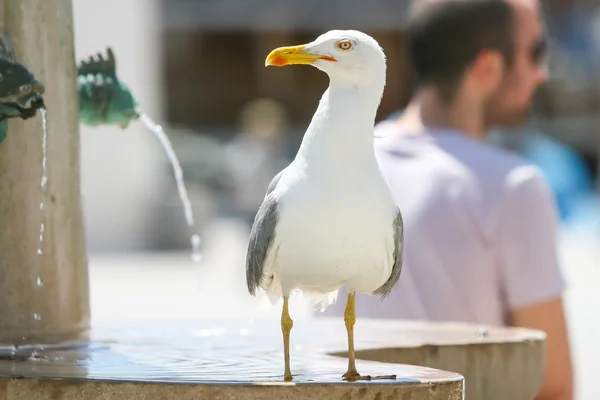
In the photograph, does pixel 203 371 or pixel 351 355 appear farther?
pixel 203 371

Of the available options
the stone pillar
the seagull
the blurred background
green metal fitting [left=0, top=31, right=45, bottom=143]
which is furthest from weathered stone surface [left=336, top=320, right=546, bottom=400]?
the blurred background

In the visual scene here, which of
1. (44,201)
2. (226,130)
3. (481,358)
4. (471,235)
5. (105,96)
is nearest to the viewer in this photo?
(481,358)

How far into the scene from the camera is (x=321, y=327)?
4730 millimetres

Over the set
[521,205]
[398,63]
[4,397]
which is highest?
[398,63]

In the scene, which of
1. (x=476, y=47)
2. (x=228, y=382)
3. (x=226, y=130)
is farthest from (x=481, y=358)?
(x=226, y=130)

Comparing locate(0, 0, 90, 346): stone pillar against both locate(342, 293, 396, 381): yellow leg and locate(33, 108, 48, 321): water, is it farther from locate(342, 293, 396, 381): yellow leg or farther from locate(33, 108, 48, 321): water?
locate(342, 293, 396, 381): yellow leg

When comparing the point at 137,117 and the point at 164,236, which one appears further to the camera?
the point at 164,236

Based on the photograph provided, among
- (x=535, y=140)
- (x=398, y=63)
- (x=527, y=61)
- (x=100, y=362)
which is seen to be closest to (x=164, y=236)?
(x=535, y=140)

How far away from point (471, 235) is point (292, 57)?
1.66m

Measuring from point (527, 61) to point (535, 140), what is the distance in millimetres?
15173

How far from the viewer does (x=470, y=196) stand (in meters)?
4.62

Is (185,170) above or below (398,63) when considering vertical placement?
below

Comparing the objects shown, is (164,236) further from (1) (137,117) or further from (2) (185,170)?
(1) (137,117)

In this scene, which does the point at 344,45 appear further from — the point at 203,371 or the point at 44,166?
the point at 44,166
